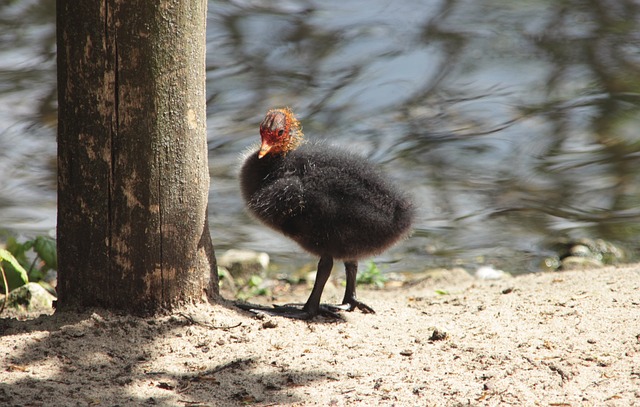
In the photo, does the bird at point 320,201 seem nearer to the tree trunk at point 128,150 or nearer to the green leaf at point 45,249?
the tree trunk at point 128,150

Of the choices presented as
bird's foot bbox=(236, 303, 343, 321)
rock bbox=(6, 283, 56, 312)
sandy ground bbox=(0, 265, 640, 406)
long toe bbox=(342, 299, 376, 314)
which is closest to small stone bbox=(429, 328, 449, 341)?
sandy ground bbox=(0, 265, 640, 406)

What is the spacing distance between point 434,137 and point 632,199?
2.81 metres

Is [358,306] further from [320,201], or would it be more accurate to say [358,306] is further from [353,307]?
[320,201]

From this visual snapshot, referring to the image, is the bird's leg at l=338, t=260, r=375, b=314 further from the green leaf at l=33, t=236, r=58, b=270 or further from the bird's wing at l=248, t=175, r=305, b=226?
the green leaf at l=33, t=236, r=58, b=270

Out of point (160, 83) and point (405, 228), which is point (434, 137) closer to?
point (405, 228)

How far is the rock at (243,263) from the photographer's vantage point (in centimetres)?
830

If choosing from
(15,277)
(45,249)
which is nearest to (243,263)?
(45,249)

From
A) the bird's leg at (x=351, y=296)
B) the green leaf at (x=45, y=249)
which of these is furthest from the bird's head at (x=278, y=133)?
the green leaf at (x=45, y=249)

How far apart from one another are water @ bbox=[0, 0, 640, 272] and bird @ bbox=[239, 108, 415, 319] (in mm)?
2417

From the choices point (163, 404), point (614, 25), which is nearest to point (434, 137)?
point (614, 25)

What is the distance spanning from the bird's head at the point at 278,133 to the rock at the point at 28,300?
211 centimetres

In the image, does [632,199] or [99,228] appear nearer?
[99,228]

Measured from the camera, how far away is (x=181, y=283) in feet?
14.7

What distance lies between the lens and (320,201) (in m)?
4.96
